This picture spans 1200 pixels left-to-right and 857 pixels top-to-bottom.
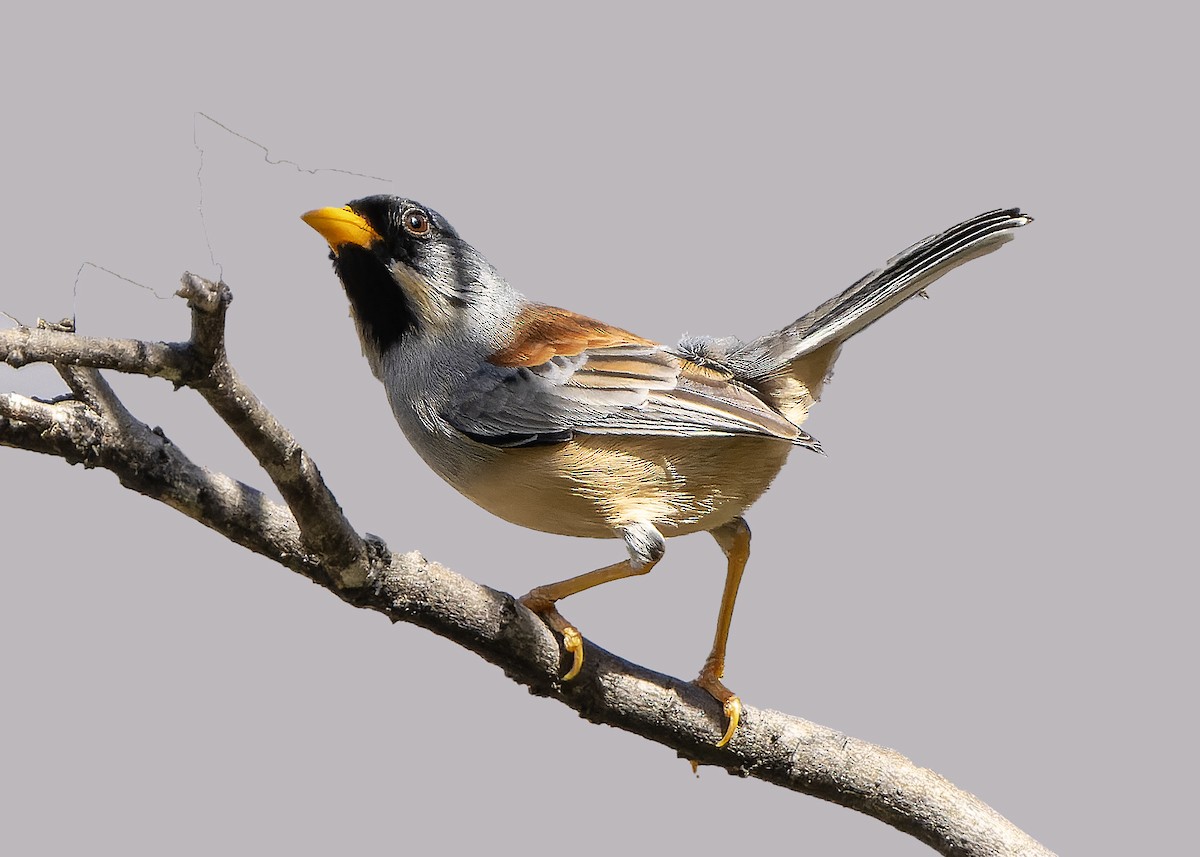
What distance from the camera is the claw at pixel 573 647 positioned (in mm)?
5434

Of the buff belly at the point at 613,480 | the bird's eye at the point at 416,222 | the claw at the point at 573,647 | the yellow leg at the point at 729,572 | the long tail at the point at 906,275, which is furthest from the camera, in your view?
the yellow leg at the point at 729,572

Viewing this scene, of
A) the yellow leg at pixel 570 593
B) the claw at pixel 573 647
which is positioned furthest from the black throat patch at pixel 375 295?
the claw at pixel 573 647

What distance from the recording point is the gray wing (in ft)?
17.4

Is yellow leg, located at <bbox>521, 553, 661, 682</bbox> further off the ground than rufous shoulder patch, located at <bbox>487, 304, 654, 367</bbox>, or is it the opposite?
rufous shoulder patch, located at <bbox>487, 304, 654, 367</bbox>

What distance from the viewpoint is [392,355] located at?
566 centimetres

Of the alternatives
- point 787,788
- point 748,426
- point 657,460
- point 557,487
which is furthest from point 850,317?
point 787,788

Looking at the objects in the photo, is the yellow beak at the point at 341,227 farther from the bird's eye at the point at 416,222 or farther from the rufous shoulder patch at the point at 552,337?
the rufous shoulder patch at the point at 552,337

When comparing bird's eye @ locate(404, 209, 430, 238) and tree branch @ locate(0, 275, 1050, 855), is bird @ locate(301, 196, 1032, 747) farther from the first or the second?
tree branch @ locate(0, 275, 1050, 855)

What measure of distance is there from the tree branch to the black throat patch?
124 cm

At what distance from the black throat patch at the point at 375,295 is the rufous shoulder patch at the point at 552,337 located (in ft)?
1.73

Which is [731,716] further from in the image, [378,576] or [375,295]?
[375,295]

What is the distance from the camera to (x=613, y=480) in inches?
210

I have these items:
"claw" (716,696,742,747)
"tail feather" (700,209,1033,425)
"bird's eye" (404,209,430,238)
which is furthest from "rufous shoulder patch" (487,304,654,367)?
"claw" (716,696,742,747)

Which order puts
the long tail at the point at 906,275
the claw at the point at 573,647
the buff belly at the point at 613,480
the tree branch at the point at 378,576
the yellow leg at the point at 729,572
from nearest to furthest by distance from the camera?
the tree branch at the point at 378,576 < the buff belly at the point at 613,480 < the claw at the point at 573,647 < the long tail at the point at 906,275 < the yellow leg at the point at 729,572
